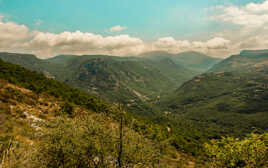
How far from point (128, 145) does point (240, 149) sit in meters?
15.9

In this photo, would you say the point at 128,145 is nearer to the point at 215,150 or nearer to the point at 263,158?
the point at 215,150

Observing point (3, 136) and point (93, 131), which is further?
point (3, 136)

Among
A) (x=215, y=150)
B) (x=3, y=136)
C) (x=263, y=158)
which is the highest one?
(x=3, y=136)

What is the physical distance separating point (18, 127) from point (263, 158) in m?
40.1

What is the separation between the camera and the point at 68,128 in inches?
837

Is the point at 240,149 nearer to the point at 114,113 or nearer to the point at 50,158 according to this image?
the point at 114,113

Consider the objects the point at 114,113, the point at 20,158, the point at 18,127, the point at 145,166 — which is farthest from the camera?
the point at 18,127

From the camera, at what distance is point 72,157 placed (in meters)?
20.3

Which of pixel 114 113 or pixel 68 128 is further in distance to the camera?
pixel 114 113

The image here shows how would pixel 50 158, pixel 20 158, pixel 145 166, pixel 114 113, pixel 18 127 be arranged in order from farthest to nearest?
1. pixel 18 127
2. pixel 114 113
3. pixel 145 166
4. pixel 50 158
5. pixel 20 158

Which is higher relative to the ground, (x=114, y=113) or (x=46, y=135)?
(x=114, y=113)

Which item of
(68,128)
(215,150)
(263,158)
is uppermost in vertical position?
(68,128)

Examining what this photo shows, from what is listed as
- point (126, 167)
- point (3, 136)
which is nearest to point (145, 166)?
point (126, 167)

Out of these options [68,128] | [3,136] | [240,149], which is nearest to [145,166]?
[68,128]
